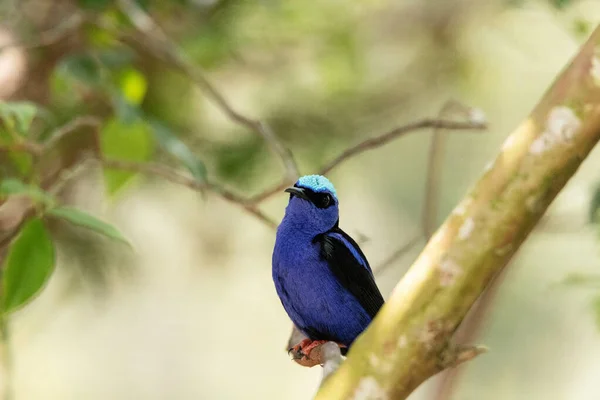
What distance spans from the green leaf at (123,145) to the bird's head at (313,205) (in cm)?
79

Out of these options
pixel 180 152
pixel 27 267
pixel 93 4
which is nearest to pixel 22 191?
pixel 27 267

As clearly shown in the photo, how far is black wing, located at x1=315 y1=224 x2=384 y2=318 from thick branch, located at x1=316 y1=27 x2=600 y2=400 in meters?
0.33

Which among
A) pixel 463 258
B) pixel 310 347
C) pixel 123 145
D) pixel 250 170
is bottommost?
pixel 463 258

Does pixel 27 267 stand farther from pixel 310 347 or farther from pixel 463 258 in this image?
pixel 463 258

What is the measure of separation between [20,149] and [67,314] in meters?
2.69

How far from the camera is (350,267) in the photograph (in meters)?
1.34

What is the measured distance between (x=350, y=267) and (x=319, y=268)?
0.19 feet

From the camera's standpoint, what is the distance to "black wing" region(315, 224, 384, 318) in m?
1.34

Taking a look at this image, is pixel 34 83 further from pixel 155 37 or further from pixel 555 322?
pixel 555 322

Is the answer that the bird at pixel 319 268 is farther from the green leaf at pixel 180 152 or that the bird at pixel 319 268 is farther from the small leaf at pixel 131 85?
the small leaf at pixel 131 85

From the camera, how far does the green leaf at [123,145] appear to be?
201 cm

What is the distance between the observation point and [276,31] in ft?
10.3

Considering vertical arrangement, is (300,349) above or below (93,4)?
below

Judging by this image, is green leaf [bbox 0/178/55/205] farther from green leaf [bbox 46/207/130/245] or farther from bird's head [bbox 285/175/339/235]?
bird's head [bbox 285/175/339/235]
